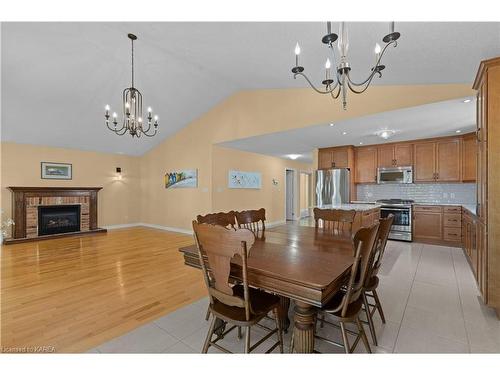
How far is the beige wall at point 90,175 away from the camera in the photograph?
5402 millimetres

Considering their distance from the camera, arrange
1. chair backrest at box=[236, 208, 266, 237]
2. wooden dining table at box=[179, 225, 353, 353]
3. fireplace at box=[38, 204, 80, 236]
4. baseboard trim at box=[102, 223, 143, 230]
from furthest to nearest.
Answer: baseboard trim at box=[102, 223, 143, 230], fireplace at box=[38, 204, 80, 236], chair backrest at box=[236, 208, 266, 237], wooden dining table at box=[179, 225, 353, 353]

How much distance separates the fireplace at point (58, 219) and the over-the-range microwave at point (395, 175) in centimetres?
764

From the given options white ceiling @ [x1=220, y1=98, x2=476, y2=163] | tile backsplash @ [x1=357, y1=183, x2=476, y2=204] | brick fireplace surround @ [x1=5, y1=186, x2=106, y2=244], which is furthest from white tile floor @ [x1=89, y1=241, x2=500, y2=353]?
brick fireplace surround @ [x1=5, y1=186, x2=106, y2=244]

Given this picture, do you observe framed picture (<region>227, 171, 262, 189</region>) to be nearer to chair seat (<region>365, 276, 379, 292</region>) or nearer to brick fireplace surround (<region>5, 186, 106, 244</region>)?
brick fireplace surround (<region>5, 186, 106, 244</region>)

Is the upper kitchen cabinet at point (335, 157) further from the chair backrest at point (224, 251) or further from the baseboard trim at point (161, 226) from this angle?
the chair backrest at point (224, 251)

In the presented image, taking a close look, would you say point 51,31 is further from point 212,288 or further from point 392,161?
point 392,161

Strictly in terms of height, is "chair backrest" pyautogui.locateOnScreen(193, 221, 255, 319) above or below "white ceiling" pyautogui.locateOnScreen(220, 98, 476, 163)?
below

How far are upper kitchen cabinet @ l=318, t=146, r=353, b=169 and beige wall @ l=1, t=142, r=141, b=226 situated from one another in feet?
19.0

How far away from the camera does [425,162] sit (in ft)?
16.3

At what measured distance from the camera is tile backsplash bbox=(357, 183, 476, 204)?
4790mm

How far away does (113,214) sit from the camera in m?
7.05

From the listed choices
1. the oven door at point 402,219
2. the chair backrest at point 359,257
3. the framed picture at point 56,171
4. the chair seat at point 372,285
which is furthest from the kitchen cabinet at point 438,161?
the framed picture at point 56,171

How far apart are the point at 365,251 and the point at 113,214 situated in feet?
24.4

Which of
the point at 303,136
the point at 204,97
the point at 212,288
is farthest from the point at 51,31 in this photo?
the point at 303,136
